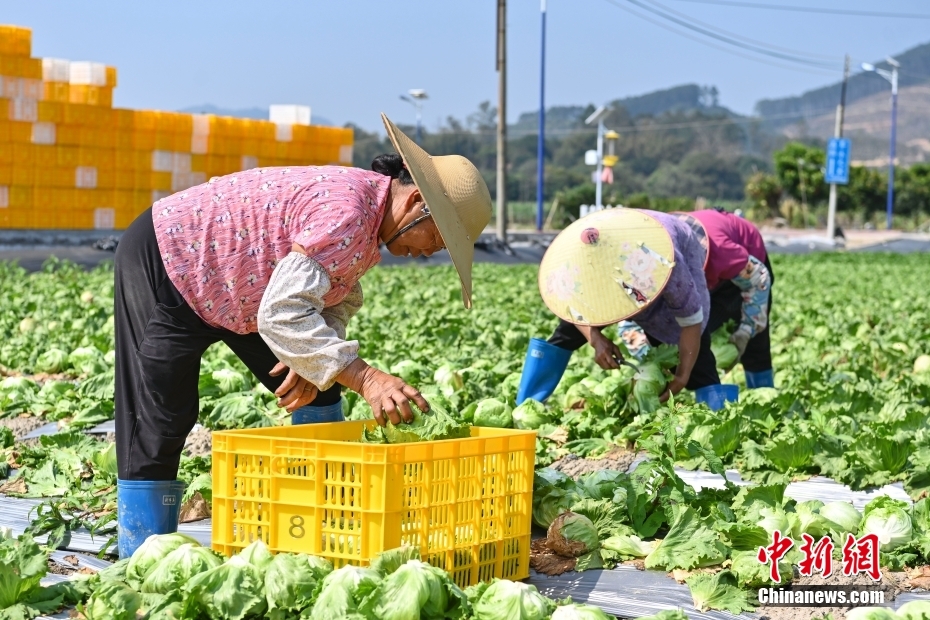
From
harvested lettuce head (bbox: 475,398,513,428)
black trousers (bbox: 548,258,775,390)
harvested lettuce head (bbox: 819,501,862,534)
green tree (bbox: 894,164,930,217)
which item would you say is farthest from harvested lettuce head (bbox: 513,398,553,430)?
green tree (bbox: 894,164,930,217)

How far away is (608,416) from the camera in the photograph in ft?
16.5

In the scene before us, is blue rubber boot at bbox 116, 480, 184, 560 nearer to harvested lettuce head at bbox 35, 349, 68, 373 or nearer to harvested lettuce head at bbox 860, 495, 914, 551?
harvested lettuce head at bbox 860, 495, 914, 551

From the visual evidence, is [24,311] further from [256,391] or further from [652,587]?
[652,587]

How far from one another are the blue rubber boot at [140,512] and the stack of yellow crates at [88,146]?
15.3m

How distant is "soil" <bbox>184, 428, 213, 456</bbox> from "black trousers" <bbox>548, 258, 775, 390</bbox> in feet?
5.45

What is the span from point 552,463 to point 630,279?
84 centimetres

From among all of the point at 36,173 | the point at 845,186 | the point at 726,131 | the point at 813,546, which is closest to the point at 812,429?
the point at 813,546

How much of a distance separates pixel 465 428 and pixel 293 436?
1.60ft

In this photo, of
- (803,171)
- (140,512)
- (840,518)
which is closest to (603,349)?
(840,518)

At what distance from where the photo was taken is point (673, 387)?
4.88 meters

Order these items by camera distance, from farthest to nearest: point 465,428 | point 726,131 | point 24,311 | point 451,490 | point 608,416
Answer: point 726,131 < point 24,311 < point 608,416 < point 465,428 < point 451,490

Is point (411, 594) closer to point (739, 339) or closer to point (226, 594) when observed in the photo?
point (226, 594)

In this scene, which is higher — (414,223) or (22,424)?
(414,223)

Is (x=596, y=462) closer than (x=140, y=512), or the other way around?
(x=140, y=512)
